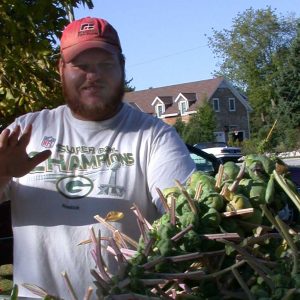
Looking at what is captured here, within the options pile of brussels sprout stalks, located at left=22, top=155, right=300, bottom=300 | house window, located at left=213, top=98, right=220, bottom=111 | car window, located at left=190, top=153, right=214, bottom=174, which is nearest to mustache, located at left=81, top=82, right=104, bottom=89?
pile of brussels sprout stalks, located at left=22, top=155, right=300, bottom=300

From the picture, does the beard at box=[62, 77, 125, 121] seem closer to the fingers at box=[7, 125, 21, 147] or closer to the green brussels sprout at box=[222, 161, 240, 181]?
the fingers at box=[7, 125, 21, 147]

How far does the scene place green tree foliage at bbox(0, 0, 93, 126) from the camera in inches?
208

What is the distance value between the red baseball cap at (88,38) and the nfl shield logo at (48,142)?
0.27 m

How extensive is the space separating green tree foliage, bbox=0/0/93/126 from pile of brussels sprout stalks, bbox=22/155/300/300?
13.1 ft

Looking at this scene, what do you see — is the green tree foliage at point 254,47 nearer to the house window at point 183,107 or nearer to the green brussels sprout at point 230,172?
the house window at point 183,107

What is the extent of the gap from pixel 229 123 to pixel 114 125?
56.7 m

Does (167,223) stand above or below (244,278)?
above

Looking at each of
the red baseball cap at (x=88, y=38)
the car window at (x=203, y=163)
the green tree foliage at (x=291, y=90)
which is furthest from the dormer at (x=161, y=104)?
the red baseball cap at (x=88, y=38)

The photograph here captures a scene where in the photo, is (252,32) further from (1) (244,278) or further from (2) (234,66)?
(1) (244,278)

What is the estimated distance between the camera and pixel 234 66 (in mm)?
62250

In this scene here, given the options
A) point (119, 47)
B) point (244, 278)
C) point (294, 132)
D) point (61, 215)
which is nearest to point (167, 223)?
point (244, 278)

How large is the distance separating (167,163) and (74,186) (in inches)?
12.9

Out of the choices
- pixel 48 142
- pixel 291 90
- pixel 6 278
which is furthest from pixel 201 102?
pixel 48 142

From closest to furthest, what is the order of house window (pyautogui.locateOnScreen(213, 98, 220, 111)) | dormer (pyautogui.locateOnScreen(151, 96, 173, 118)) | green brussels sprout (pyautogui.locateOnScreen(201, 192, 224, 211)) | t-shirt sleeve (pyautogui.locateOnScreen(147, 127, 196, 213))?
green brussels sprout (pyautogui.locateOnScreen(201, 192, 224, 211)), t-shirt sleeve (pyautogui.locateOnScreen(147, 127, 196, 213)), dormer (pyautogui.locateOnScreen(151, 96, 173, 118)), house window (pyautogui.locateOnScreen(213, 98, 220, 111))
